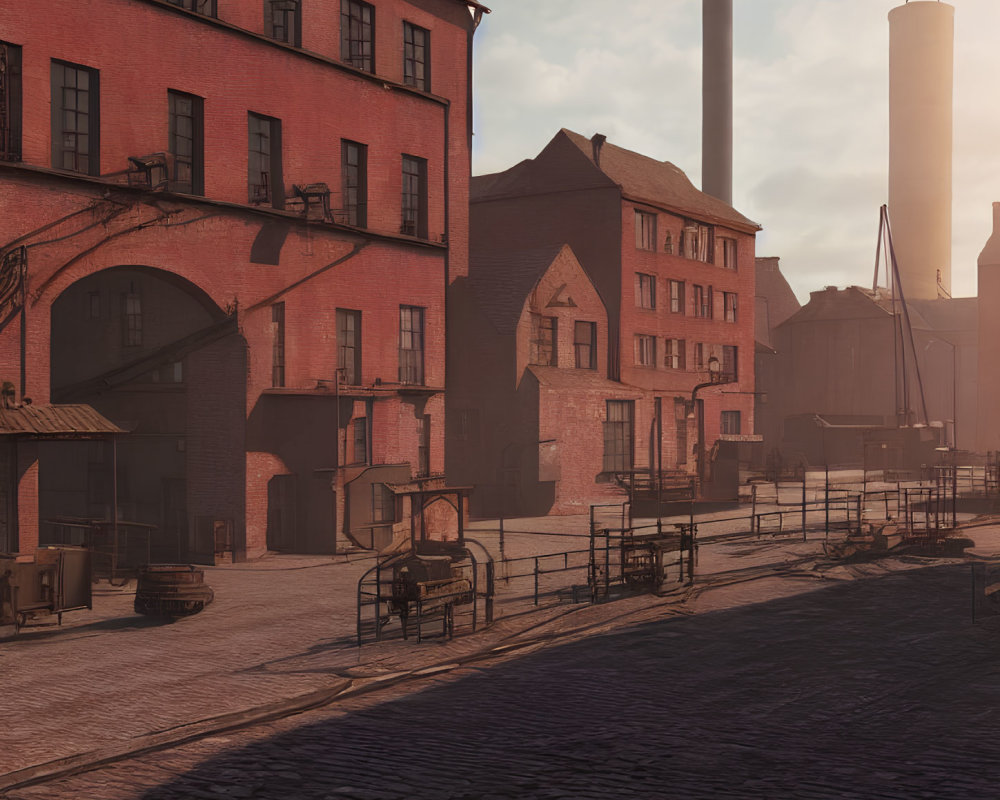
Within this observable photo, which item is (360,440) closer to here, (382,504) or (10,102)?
(382,504)

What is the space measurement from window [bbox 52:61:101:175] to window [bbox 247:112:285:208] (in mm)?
4815

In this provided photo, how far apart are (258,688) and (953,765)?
8396 mm

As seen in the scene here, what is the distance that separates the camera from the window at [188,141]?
95.5ft

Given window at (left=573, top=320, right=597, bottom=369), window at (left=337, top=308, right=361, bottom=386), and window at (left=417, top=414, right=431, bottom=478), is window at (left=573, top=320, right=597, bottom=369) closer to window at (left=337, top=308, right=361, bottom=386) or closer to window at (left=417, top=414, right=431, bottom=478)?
window at (left=417, top=414, right=431, bottom=478)

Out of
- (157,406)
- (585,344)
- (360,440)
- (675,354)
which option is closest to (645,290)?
(675,354)

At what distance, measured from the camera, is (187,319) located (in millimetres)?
30406

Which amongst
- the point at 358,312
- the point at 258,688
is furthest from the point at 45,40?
the point at 258,688

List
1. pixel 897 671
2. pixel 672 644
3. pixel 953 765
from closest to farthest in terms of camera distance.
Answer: pixel 953 765 < pixel 897 671 < pixel 672 644

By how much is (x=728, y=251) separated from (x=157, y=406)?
38.5 meters

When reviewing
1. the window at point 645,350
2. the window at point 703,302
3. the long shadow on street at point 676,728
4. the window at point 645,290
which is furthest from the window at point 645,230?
the long shadow on street at point 676,728

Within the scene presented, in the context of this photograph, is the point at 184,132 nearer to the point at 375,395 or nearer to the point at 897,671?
the point at 375,395

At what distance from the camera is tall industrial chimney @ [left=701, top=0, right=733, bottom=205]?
257 ft

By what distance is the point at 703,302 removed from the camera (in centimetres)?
5981

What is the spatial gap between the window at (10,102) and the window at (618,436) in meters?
27.2
